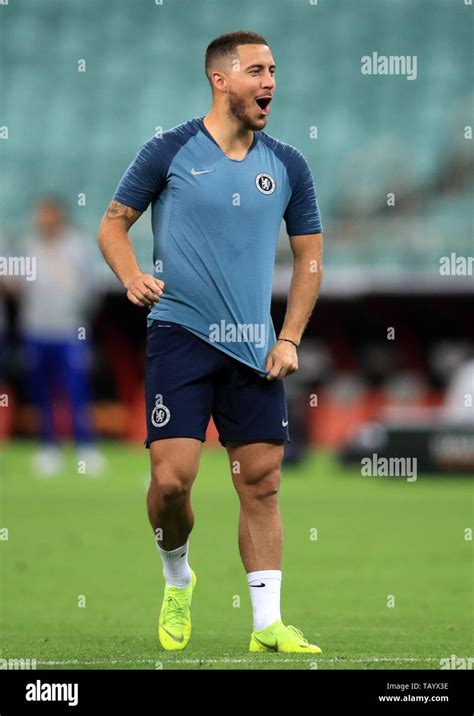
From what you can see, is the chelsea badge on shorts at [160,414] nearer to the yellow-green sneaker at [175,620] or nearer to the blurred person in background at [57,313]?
the yellow-green sneaker at [175,620]

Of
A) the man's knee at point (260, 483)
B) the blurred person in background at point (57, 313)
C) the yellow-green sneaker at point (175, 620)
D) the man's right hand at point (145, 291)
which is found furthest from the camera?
the blurred person in background at point (57, 313)

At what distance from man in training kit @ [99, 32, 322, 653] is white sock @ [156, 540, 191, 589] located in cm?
16

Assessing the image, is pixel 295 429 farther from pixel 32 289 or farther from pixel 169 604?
pixel 169 604

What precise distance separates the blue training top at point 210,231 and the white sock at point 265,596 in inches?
30.4

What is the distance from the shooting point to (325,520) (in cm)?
1110

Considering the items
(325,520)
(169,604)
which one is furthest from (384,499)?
(169,604)

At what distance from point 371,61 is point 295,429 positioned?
11377 millimetres

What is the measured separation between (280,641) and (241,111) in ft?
6.47

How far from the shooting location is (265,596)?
19.0ft

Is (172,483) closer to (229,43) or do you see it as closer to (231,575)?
(229,43)

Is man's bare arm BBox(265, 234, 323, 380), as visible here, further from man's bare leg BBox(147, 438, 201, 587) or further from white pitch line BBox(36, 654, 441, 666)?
white pitch line BBox(36, 654, 441, 666)

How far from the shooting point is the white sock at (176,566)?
5992mm

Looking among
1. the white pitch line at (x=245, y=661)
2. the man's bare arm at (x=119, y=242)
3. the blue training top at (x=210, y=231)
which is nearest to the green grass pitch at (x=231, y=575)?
the white pitch line at (x=245, y=661)
